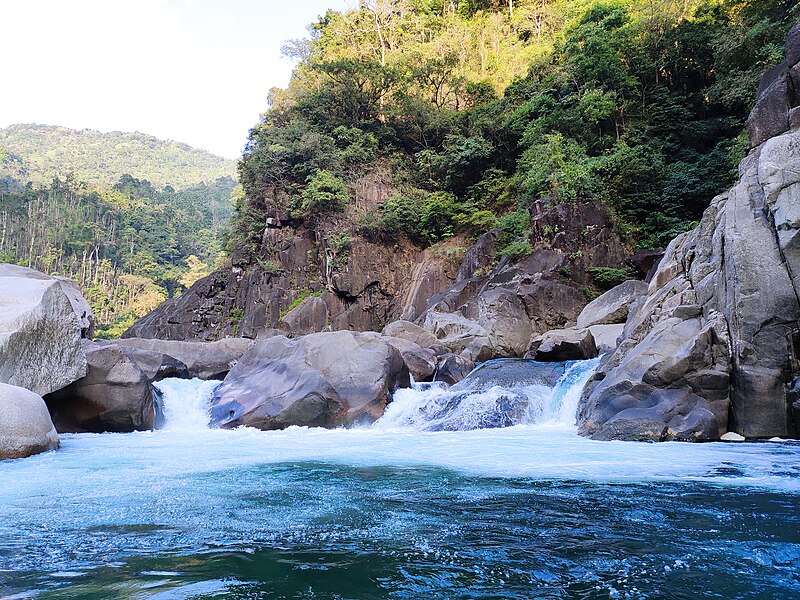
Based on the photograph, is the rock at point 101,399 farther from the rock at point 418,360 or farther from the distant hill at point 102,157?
the distant hill at point 102,157

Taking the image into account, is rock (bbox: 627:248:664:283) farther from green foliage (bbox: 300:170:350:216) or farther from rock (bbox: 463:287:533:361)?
green foliage (bbox: 300:170:350:216)

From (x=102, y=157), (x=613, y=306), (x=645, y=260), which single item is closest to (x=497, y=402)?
(x=613, y=306)

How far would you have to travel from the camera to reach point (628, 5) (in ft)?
89.6

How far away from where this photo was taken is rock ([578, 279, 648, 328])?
16.9 m

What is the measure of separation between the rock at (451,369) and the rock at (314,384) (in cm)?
151

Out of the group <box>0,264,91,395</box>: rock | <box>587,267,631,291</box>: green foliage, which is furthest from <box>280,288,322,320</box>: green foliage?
<box>0,264,91,395</box>: rock

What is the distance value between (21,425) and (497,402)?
26.4 ft

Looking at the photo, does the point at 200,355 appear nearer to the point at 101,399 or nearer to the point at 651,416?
the point at 101,399

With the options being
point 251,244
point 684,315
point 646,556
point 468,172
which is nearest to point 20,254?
point 251,244

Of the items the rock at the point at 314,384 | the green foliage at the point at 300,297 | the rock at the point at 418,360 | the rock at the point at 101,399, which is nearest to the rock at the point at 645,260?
the rock at the point at 418,360

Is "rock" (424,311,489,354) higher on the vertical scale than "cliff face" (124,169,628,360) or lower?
lower

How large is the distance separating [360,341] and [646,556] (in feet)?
34.3

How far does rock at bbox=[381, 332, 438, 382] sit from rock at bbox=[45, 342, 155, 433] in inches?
243

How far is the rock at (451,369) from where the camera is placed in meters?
15.1
